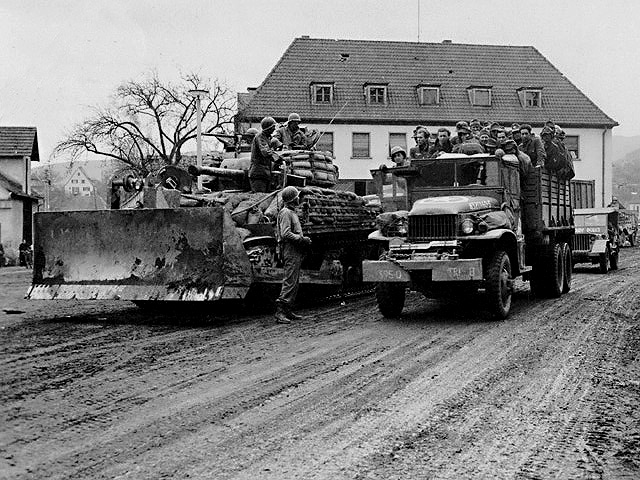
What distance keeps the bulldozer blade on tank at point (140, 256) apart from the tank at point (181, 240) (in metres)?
0.01

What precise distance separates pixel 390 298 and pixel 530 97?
37.6 metres

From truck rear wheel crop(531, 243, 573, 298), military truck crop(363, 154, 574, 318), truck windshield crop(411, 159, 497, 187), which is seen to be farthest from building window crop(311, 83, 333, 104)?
truck windshield crop(411, 159, 497, 187)

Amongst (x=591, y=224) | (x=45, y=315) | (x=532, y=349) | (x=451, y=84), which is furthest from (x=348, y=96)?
(x=532, y=349)

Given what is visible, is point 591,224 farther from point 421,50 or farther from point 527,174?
point 421,50

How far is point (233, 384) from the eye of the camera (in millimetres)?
6543

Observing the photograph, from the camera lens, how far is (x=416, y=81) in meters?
45.2

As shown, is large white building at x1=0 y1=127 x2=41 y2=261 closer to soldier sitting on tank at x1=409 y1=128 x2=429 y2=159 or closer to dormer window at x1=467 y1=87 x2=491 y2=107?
dormer window at x1=467 y1=87 x2=491 y2=107

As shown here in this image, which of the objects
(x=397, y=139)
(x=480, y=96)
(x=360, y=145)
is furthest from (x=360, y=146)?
(x=480, y=96)

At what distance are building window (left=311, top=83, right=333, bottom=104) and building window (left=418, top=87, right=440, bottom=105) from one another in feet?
16.2

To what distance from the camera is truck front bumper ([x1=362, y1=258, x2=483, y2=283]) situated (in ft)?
32.6

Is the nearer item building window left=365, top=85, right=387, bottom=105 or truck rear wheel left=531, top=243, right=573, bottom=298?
truck rear wheel left=531, top=243, right=573, bottom=298

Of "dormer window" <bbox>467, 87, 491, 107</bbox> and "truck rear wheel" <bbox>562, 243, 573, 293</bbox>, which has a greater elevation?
"dormer window" <bbox>467, 87, 491, 107</bbox>

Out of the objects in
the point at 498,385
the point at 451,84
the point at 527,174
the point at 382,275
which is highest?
the point at 451,84

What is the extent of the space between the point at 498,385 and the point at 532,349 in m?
1.89
